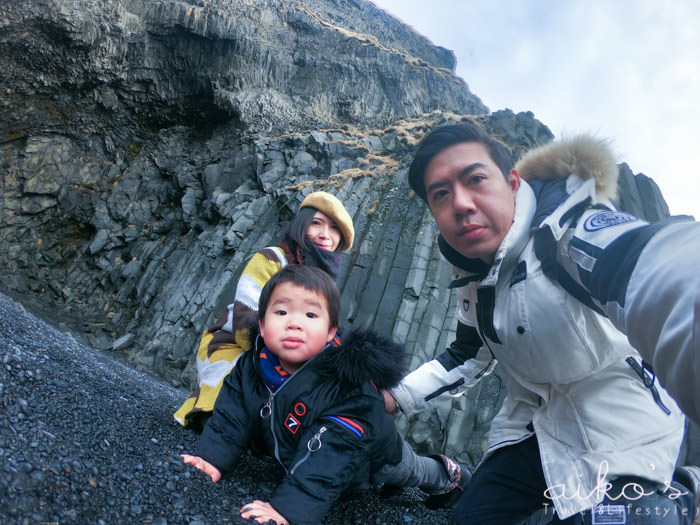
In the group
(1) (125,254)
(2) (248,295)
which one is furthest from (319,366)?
(1) (125,254)

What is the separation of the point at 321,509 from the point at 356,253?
7929 millimetres

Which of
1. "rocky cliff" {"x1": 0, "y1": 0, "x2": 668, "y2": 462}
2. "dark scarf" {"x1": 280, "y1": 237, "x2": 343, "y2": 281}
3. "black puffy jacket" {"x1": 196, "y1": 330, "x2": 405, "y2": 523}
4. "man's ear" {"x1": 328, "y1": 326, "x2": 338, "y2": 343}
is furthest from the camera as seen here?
"rocky cliff" {"x1": 0, "y1": 0, "x2": 668, "y2": 462}

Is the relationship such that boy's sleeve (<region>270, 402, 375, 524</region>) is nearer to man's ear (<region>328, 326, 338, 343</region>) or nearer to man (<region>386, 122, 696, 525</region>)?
man's ear (<region>328, 326, 338, 343</region>)

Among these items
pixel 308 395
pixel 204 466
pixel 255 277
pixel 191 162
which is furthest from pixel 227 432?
pixel 191 162

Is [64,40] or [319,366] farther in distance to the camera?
[64,40]

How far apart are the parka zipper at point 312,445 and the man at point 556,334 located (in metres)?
1.01

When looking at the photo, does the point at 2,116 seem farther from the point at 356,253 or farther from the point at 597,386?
the point at 597,386

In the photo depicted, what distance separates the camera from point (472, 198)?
2.04 metres

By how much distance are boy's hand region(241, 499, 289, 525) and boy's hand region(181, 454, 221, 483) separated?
34 cm

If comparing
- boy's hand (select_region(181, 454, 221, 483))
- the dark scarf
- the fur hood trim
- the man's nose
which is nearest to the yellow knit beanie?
the dark scarf

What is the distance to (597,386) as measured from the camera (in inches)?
74.0

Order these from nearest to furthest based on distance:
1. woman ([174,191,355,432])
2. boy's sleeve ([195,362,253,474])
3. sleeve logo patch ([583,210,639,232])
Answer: sleeve logo patch ([583,210,639,232]) → boy's sleeve ([195,362,253,474]) → woman ([174,191,355,432])

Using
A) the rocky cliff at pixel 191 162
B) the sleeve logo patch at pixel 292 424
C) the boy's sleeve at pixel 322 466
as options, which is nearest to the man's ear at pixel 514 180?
the boy's sleeve at pixel 322 466

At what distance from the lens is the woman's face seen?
348 centimetres
